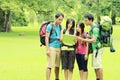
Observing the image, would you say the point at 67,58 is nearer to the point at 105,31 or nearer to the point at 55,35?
the point at 55,35

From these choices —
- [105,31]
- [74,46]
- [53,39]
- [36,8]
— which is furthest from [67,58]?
[36,8]

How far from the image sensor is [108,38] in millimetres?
10750

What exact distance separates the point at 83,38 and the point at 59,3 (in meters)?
31.2

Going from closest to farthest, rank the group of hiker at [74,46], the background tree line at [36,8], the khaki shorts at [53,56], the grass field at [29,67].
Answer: the group of hiker at [74,46] < the khaki shorts at [53,56] < the grass field at [29,67] < the background tree line at [36,8]

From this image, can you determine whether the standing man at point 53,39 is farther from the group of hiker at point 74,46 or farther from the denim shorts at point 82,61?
the denim shorts at point 82,61

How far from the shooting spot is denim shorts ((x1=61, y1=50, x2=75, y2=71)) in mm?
10762

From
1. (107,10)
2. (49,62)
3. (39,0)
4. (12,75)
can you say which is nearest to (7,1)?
(39,0)

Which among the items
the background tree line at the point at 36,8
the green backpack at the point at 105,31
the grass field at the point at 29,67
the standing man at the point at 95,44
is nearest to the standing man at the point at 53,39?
the standing man at the point at 95,44

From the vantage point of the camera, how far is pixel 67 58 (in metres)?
10.8

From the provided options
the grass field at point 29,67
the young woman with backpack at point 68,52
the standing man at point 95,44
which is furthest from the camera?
the grass field at point 29,67

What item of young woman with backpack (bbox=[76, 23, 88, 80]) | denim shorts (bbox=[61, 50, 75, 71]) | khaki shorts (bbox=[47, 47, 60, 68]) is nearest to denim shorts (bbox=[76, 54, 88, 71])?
young woman with backpack (bbox=[76, 23, 88, 80])

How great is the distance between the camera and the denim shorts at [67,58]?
1076 cm

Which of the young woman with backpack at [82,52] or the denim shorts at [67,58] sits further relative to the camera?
the denim shorts at [67,58]

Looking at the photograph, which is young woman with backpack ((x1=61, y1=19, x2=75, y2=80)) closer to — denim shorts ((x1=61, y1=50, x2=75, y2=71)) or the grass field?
denim shorts ((x1=61, y1=50, x2=75, y2=71))
